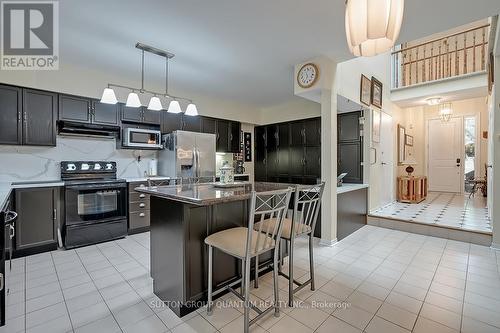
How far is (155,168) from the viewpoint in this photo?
4.80m

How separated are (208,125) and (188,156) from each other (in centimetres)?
114

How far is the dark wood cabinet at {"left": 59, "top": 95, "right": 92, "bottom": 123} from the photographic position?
11.7ft

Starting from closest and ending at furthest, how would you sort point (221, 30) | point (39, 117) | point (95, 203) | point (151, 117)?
point (221, 30)
point (39, 117)
point (95, 203)
point (151, 117)

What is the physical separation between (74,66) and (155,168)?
209 centimetres

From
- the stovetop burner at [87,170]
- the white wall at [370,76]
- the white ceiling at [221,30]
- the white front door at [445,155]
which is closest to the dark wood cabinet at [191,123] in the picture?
the white ceiling at [221,30]

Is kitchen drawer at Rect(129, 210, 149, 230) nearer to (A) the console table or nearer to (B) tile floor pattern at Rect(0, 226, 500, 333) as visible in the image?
A: (B) tile floor pattern at Rect(0, 226, 500, 333)

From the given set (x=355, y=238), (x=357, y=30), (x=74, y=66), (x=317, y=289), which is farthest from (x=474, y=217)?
(x=74, y=66)

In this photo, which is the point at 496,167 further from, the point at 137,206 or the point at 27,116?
the point at 27,116

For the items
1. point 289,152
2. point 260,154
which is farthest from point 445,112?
point 260,154

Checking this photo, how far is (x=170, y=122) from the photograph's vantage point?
470 centimetres

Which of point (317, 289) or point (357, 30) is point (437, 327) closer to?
point (317, 289)

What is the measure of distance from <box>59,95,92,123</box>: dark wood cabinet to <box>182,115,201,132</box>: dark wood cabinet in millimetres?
1631

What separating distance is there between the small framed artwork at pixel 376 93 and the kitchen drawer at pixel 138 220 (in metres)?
4.77

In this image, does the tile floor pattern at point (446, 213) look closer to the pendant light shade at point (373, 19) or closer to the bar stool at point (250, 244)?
the bar stool at point (250, 244)
